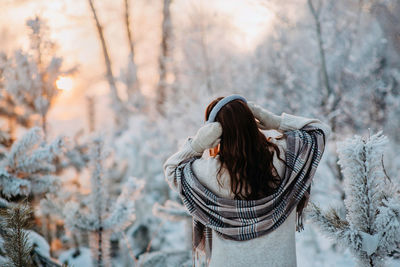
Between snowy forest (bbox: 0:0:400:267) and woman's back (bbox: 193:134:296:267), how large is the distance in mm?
220

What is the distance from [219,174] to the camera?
135 cm

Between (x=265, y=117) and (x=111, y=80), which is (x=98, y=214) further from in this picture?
(x=111, y=80)

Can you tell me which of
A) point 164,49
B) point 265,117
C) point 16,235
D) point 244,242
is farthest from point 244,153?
point 164,49

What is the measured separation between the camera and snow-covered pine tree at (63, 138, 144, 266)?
2.20 m

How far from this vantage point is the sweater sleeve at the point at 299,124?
1.48 m

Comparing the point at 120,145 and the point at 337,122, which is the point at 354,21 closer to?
the point at 337,122

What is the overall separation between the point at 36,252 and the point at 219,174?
174 cm

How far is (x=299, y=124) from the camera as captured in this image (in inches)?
59.2

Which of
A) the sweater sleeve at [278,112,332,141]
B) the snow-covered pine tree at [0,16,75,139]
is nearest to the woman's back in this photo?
the sweater sleeve at [278,112,332,141]

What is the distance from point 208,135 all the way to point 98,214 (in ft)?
4.55

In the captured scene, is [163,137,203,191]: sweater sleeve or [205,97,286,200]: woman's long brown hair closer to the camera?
[205,97,286,200]: woman's long brown hair

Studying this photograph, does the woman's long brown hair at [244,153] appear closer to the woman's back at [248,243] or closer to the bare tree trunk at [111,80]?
the woman's back at [248,243]

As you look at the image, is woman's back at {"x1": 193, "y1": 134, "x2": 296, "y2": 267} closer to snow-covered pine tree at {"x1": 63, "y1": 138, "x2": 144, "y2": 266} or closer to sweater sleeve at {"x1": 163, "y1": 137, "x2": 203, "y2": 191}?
sweater sleeve at {"x1": 163, "y1": 137, "x2": 203, "y2": 191}

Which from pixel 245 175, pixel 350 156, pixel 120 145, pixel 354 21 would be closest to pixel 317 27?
pixel 354 21
